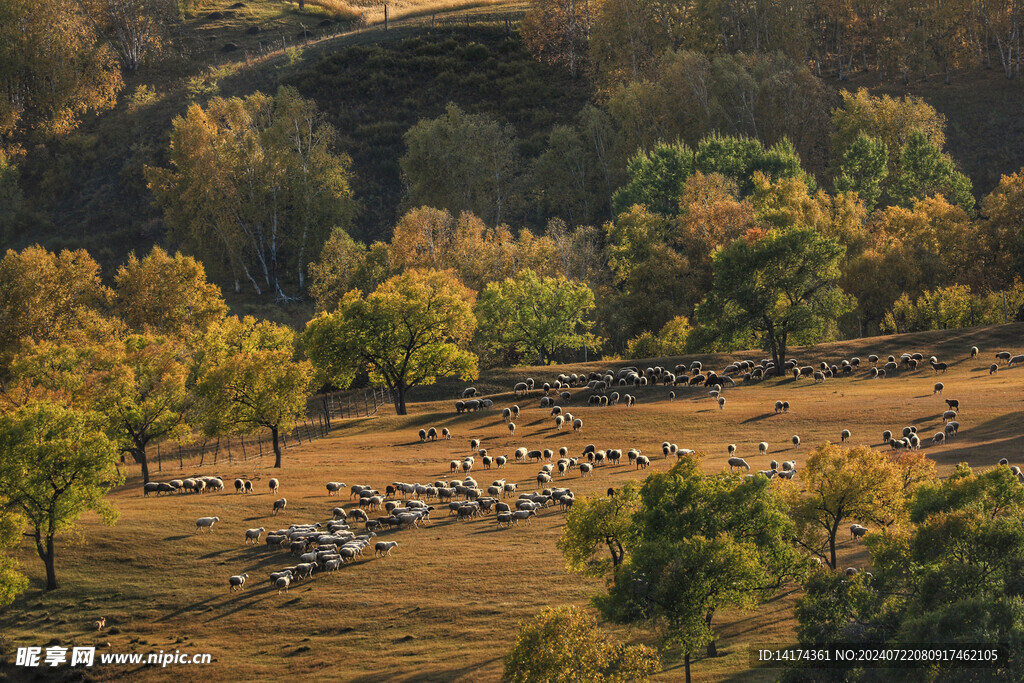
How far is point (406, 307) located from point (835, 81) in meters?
109

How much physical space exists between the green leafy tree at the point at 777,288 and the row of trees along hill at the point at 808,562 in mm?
52465

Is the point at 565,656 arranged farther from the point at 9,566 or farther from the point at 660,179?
the point at 660,179

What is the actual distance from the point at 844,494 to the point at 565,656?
610 inches

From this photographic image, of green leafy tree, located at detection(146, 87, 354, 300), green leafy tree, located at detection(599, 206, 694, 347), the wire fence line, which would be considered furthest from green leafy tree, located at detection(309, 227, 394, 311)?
green leafy tree, located at detection(599, 206, 694, 347)

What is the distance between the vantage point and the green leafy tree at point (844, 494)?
44.4 m

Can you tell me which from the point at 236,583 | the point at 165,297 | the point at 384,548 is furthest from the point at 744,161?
the point at 236,583

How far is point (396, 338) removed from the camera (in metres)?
99.8

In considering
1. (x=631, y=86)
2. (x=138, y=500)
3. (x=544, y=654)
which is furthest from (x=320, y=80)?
(x=544, y=654)

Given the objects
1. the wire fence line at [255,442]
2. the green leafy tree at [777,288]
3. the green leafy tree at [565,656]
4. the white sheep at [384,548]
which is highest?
the green leafy tree at [777,288]

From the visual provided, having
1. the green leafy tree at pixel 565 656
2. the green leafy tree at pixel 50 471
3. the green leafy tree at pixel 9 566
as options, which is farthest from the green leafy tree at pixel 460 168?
the green leafy tree at pixel 565 656

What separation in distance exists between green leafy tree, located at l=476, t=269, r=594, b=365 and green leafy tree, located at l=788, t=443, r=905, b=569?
225 ft

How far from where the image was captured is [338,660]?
1794 inches

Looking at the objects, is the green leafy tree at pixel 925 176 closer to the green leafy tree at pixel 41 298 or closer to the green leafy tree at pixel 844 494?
the green leafy tree at pixel 844 494

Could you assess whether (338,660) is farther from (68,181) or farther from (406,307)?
(68,181)
